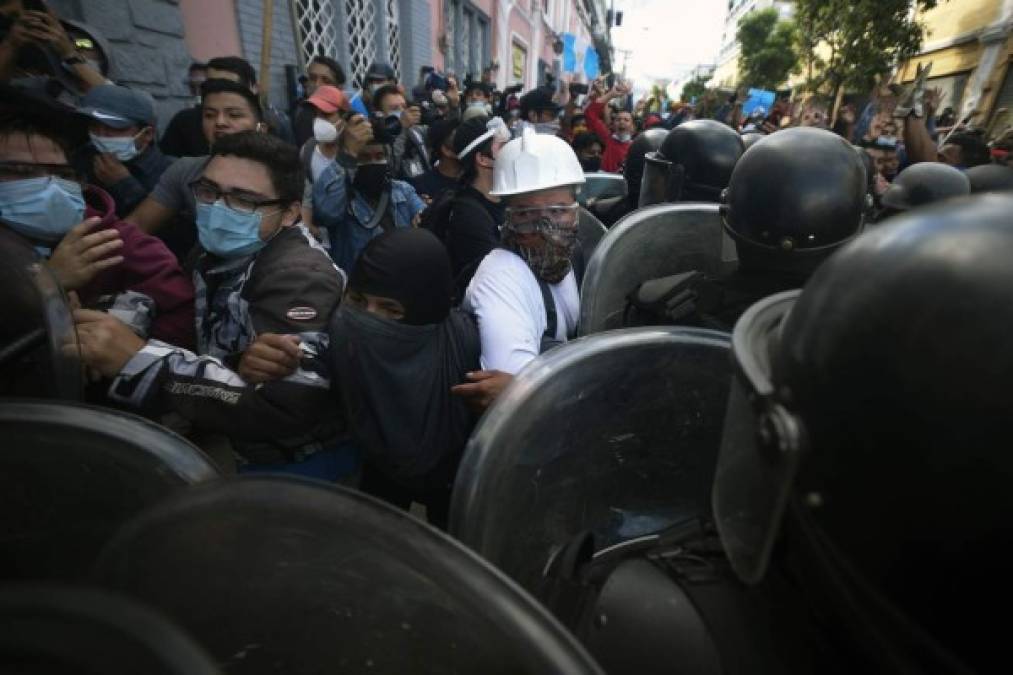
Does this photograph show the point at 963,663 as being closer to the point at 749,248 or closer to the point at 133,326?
the point at 749,248

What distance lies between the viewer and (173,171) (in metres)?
2.39

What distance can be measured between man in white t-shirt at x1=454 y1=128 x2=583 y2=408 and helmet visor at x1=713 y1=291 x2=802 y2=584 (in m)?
0.91

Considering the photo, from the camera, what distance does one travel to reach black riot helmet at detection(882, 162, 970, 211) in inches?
97.0

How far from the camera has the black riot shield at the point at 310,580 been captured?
60 centimetres

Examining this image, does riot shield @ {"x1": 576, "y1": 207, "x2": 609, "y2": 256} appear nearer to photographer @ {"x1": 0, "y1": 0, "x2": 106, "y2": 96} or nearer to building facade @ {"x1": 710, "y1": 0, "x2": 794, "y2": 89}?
photographer @ {"x1": 0, "y1": 0, "x2": 106, "y2": 96}

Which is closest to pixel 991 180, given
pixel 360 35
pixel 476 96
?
pixel 476 96

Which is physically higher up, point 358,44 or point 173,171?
point 358,44

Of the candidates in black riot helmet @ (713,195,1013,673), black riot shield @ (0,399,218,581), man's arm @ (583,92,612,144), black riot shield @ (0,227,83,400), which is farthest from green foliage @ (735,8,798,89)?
black riot shield @ (0,399,218,581)

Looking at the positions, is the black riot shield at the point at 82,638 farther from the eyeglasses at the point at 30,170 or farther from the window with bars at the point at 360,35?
the window with bars at the point at 360,35

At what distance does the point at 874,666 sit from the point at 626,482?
849mm

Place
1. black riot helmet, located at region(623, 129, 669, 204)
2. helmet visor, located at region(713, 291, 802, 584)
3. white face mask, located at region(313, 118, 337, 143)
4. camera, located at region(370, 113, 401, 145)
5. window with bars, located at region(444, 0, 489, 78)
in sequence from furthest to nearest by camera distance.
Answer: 1. window with bars, located at region(444, 0, 489, 78)
2. black riot helmet, located at region(623, 129, 669, 204)
3. camera, located at region(370, 113, 401, 145)
4. white face mask, located at region(313, 118, 337, 143)
5. helmet visor, located at region(713, 291, 802, 584)

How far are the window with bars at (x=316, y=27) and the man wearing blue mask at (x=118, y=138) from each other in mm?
5046

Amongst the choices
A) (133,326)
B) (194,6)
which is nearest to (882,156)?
(133,326)

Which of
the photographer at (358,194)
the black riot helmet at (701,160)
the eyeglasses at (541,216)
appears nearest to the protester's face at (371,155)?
the photographer at (358,194)
